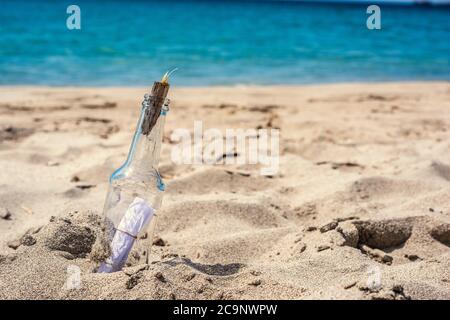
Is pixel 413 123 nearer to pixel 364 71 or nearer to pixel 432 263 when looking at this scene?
pixel 432 263

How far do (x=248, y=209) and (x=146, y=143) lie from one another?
3.44 ft

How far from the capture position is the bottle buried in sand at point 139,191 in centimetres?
165

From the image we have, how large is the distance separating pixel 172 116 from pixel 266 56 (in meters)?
6.81

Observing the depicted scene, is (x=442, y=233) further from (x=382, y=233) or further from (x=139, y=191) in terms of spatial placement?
(x=139, y=191)

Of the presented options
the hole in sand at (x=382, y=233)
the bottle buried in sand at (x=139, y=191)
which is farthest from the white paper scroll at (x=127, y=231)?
the hole in sand at (x=382, y=233)

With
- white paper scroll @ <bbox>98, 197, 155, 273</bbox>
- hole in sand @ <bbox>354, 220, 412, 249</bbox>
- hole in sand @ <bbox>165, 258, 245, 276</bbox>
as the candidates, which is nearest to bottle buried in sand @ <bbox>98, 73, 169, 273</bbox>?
white paper scroll @ <bbox>98, 197, 155, 273</bbox>

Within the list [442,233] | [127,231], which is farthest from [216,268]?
[442,233]

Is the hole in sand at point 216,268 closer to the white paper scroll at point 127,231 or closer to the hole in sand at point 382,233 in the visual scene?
the white paper scroll at point 127,231

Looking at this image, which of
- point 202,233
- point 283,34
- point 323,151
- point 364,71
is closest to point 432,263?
point 202,233

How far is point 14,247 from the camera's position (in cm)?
209

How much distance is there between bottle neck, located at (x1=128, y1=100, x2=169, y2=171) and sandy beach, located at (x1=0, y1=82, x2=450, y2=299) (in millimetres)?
305

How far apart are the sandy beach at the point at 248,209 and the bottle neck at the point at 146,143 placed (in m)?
0.31

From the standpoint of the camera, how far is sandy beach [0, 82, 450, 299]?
1672 mm

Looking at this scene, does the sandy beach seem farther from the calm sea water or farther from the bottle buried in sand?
the calm sea water
